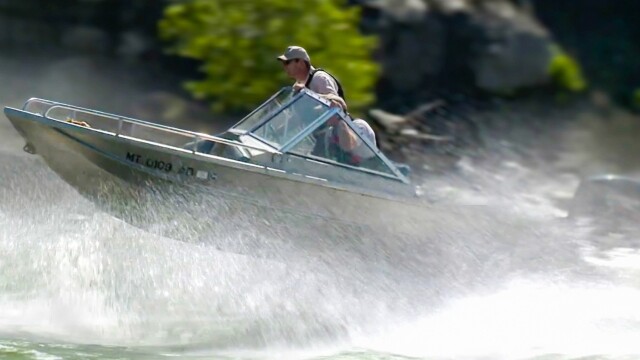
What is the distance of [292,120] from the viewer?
9.91 metres

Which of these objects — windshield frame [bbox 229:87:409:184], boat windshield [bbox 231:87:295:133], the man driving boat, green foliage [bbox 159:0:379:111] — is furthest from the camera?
green foliage [bbox 159:0:379:111]

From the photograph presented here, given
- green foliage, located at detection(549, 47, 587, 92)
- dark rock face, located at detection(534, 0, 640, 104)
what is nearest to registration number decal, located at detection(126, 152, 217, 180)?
green foliage, located at detection(549, 47, 587, 92)

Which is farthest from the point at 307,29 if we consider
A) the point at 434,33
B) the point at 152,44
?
the point at 434,33

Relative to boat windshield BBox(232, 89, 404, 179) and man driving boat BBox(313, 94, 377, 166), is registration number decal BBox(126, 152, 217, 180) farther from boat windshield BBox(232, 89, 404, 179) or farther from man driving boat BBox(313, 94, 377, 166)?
man driving boat BBox(313, 94, 377, 166)

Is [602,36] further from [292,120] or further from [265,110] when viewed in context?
[292,120]

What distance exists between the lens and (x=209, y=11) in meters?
17.4

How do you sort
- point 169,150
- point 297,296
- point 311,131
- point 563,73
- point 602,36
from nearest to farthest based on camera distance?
point 169,150, point 297,296, point 311,131, point 563,73, point 602,36

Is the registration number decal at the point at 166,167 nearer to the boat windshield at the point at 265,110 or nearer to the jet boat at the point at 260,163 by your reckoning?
the jet boat at the point at 260,163

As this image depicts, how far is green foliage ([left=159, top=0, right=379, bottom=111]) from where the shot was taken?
55.7 feet

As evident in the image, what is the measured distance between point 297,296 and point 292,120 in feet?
4.64

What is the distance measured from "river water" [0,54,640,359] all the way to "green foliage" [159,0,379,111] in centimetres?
645

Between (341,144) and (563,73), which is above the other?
(563,73)

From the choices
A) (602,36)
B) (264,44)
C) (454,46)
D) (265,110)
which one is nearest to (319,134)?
(265,110)

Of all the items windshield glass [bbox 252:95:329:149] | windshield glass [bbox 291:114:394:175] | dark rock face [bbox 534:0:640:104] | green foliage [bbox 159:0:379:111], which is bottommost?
windshield glass [bbox 291:114:394:175]
